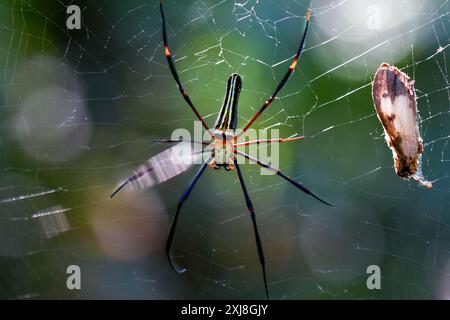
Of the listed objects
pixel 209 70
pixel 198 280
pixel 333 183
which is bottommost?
pixel 198 280

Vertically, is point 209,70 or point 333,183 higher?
point 209,70

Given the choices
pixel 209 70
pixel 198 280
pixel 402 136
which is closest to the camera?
pixel 402 136

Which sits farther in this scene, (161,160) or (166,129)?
(166,129)

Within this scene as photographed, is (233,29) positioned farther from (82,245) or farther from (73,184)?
(82,245)

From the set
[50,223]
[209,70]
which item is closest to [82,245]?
[50,223]

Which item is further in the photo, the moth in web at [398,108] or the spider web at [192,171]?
the spider web at [192,171]
